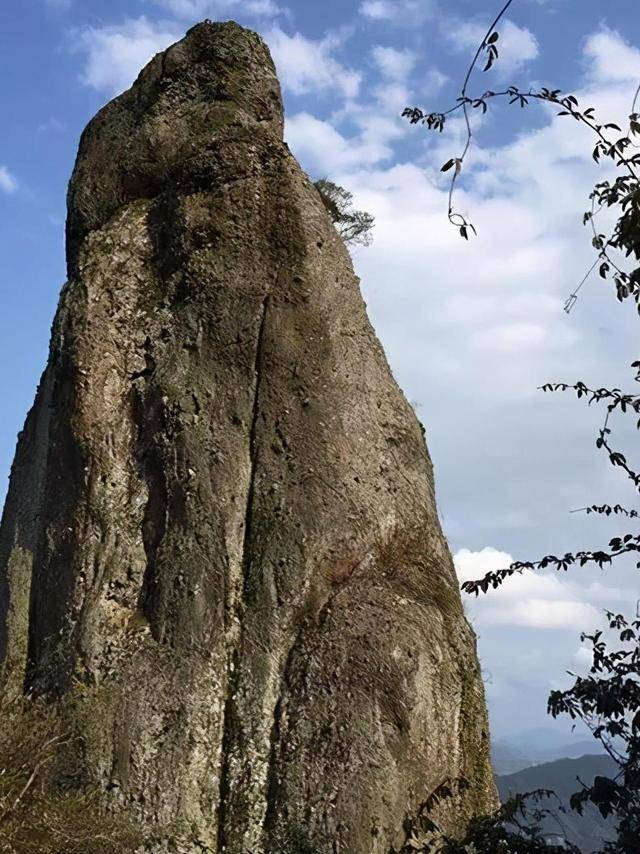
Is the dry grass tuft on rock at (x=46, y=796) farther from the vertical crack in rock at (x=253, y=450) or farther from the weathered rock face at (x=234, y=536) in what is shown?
the vertical crack in rock at (x=253, y=450)

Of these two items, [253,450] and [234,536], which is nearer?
[234,536]

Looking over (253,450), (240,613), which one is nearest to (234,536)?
(240,613)

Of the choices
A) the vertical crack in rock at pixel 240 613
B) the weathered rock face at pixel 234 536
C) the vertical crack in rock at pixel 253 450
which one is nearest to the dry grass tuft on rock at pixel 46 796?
the weathered rock face at pixel 234 536

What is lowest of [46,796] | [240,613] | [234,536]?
[46,796]

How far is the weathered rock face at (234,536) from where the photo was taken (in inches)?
336

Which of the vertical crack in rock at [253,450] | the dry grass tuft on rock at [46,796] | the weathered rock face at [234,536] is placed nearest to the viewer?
the dry grass tuft on rock at [46,796]

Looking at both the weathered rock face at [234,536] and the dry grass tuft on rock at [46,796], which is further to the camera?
the weathered rock face at [234,536]

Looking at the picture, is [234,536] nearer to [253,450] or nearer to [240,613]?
[240,613]

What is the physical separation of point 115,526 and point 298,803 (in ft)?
9.55

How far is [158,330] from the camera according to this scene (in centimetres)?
1041

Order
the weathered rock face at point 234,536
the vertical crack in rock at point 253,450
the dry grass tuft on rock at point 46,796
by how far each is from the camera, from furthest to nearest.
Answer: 1. the vertical crack in rock at point 253,450
2. the weathered rock face at point 234,536
3. the dry grass tuft on rock at point 46,796

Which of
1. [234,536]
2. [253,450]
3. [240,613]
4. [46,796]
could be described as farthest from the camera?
[253,450]

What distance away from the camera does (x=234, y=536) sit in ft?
30.8

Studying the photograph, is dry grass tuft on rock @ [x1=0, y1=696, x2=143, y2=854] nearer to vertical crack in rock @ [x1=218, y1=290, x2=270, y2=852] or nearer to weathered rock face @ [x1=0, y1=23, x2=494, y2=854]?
weathered rock face @ [x1=0, y1=23, x2=494, y2=854]
